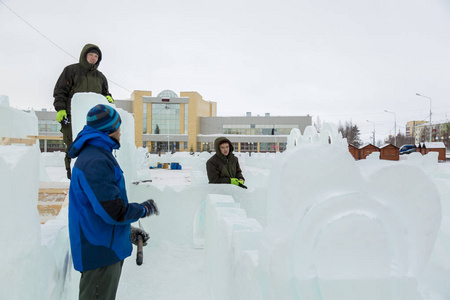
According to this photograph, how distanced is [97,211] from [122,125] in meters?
3.02

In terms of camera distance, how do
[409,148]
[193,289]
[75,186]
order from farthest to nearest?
[409,148], [193,289], [75,186]

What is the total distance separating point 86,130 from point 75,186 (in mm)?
354

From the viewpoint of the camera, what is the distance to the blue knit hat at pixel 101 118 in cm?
186

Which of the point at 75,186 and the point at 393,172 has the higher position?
the point at 393,172

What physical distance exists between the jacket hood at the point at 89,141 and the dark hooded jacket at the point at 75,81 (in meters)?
2.36

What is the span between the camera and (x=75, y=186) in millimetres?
1749

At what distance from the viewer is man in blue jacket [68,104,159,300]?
66.9 inches

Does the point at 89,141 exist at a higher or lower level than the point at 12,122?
lower

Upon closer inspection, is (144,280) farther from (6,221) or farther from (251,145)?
(251,145)

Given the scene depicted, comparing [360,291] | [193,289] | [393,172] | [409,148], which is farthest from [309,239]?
[409,148]

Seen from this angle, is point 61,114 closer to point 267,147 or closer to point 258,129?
point 267,147

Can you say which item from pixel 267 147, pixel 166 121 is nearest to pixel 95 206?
pixel 166 121

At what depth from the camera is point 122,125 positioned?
4504 millimetres

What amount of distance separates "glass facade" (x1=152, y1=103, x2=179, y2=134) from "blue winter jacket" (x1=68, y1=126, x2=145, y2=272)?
53705 millimetres
